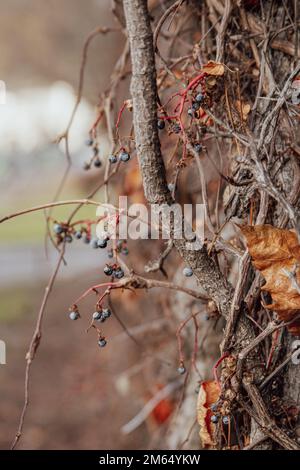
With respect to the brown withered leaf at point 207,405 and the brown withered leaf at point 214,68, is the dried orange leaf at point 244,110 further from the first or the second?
the brown withered leaf at point 207,405

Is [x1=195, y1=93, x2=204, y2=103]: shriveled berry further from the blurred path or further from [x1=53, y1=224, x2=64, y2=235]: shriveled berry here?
the blurred path

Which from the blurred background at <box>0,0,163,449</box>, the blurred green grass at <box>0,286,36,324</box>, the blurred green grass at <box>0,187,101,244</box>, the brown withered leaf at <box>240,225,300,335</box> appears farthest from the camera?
the blurred green grass at <box>0,187,101,244</box>

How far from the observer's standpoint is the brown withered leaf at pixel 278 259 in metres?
1.00

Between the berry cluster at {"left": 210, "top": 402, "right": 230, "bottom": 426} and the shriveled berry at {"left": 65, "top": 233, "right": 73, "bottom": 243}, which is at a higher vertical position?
the shriveled berry at {"left": 65, "top": 233, "right": 73, "bottom": 243}

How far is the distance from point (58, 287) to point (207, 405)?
7272 mm

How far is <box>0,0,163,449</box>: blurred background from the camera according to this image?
11.6 feet

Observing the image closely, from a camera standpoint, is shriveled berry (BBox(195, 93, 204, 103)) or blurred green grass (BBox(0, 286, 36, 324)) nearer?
shriveled berry (BBox(195, 93, 204, 103))

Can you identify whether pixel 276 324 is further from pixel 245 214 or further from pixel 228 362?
pixel 245 214

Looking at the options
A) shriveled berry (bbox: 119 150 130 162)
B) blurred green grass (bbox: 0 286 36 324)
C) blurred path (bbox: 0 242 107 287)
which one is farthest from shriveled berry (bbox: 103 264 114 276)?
blurred path (bbox: 0 242 107 287)

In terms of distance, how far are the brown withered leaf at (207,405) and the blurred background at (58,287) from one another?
53 cm

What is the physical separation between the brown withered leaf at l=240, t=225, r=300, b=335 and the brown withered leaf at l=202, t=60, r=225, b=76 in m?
0.28

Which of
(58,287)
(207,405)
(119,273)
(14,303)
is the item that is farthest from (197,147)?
(58,287)

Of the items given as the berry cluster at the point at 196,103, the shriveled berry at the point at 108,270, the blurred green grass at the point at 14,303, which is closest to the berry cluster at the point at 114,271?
the shriveled berry at the point at 108,270
